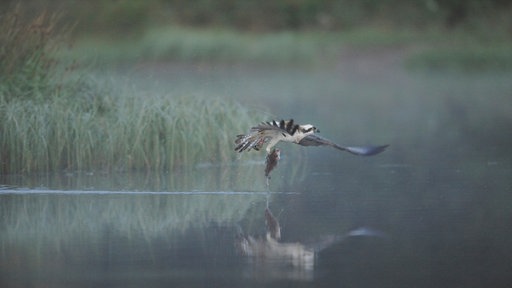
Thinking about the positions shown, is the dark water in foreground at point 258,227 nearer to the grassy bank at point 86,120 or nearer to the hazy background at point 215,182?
the hazy background at point 215,182

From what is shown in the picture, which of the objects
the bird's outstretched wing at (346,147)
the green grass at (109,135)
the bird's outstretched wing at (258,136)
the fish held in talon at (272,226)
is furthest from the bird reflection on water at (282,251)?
the green grass at (109,135)

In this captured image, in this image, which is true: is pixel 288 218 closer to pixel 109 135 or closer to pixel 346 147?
pixel 346 147

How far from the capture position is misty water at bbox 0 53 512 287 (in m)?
7.43

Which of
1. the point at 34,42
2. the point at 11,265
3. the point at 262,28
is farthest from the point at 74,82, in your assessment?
the point at 262,28

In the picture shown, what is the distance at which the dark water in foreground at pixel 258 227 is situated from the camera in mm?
7375

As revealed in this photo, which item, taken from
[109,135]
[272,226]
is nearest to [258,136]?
[272,226]

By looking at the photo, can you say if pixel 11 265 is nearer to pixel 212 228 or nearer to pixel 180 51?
pixel 212 228

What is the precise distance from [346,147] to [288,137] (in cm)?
57

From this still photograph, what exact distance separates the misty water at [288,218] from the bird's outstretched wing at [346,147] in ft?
1.55

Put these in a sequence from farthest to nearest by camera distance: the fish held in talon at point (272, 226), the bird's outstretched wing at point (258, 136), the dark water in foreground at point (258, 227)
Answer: the bird's outstretched wing at point (258, 136), the fish held in talon at point (272, 226), the dark water in foreground at point (258, 227)

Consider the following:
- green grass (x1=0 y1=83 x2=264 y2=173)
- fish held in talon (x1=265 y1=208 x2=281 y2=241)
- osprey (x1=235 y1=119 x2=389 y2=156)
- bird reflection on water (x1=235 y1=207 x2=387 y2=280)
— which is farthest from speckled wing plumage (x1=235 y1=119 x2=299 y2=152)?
green grass (x1=0 y1=83 x2=264 y2=173)

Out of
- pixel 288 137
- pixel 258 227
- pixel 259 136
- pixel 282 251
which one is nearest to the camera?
pixel 282 251

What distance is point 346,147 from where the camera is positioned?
31.4 feet

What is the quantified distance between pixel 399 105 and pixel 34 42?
10052 millimetres
